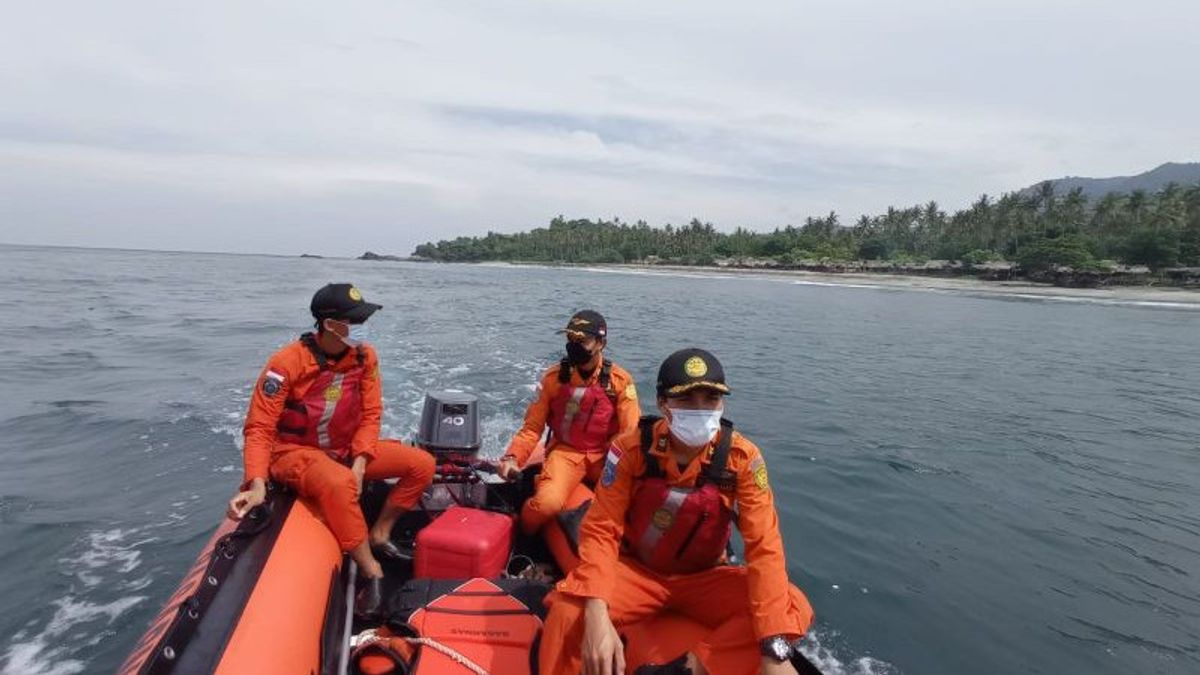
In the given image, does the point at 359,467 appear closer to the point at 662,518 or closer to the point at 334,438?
the point at 334,438

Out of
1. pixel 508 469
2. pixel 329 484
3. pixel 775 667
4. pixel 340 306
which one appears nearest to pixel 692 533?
pixel 775 667

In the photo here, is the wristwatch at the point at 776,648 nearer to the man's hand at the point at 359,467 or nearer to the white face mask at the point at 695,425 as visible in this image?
the white face mask at the point at 695,425

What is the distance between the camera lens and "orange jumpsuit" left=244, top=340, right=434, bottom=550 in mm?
3533

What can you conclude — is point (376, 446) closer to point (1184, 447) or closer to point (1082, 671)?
point (1082, 671)

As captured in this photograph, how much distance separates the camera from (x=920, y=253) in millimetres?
84750

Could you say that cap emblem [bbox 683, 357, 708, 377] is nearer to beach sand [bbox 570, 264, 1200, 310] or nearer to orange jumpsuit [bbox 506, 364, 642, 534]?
orange jumpsuit [bbox 506, 364, 642, 534]

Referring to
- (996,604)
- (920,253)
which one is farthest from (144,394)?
(920,253)

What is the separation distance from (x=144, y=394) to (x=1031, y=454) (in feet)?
40.8

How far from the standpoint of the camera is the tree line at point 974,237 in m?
59.8

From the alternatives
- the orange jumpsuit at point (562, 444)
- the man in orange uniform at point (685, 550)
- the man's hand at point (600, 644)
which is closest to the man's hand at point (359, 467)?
the orange jumpsuit at point (562, 444)

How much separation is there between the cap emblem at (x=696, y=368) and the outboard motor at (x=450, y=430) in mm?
2562

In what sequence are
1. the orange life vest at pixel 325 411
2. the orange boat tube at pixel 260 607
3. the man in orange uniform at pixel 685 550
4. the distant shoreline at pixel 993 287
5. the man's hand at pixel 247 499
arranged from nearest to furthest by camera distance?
the orange boat tube at pixel 260 607, the man in orange uniform at pixel 685 550, the man's hand at pixel 247 499, the orange life vest at pixel 325 411, the distant shoreline at pixel 993 287

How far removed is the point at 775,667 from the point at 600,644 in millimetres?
627

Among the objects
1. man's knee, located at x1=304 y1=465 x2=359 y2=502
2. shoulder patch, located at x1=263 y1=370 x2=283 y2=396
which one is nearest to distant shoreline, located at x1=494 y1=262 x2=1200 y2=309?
man's knee, located at x1=304 y1=465 x2=359 y2=502
